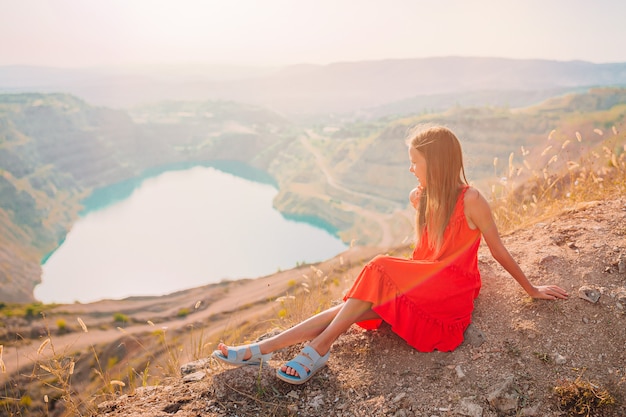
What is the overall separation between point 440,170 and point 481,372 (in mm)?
1330

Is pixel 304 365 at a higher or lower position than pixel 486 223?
lower

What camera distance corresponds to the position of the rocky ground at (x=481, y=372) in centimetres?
248

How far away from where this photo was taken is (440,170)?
2949 millimetres

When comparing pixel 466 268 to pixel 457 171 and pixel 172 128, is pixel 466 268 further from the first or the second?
pixel 172 128

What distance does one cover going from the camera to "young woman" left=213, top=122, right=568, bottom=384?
289 cm

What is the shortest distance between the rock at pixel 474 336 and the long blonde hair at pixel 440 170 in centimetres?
61

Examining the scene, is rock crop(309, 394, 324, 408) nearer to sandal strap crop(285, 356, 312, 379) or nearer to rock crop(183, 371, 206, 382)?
sandal strap crop(285, 356, 312, 379)

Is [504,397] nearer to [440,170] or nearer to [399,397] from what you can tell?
[399,397]

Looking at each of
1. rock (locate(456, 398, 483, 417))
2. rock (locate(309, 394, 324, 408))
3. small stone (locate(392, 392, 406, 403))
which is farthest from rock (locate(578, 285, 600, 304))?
rock (locate(309, 394, 324, 408))

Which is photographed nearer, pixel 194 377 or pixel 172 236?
pixel 194 377

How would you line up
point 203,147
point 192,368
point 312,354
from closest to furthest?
point 312,354, point 192,368, point 203,147

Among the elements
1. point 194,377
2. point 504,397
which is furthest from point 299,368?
point 504,397

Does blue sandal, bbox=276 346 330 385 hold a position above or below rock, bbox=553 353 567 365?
below

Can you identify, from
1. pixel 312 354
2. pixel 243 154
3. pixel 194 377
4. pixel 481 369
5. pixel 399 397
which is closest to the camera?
pixel 399 397
